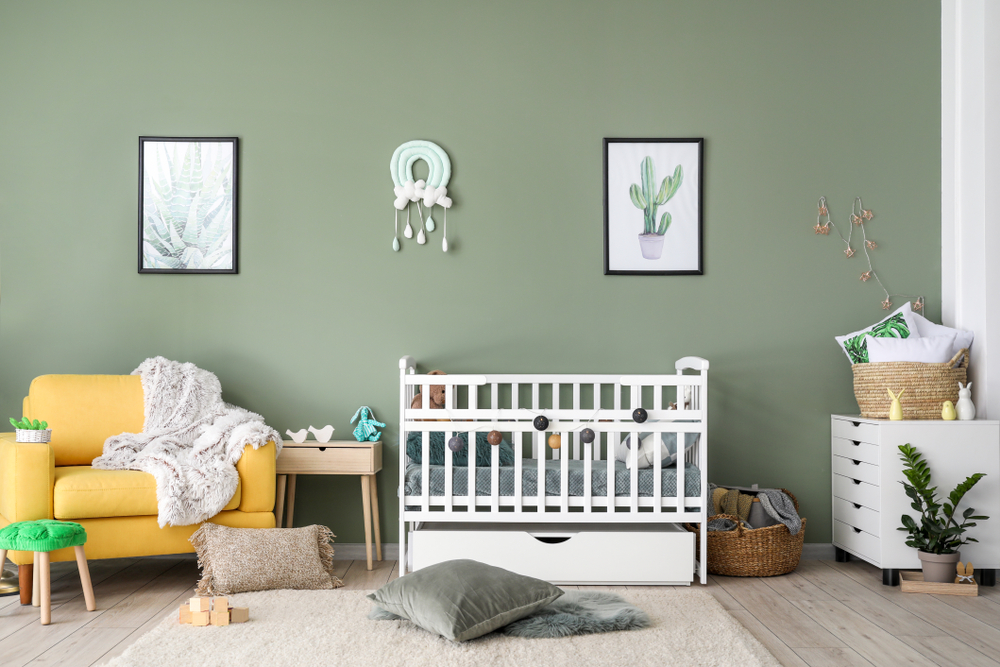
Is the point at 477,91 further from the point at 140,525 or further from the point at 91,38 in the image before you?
A: the point at 140,525

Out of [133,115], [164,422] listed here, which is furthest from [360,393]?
[133,115]

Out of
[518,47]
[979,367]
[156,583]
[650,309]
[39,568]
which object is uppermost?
[518,47]

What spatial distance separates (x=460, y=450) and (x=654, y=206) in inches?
52.4

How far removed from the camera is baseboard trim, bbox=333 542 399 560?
316cm

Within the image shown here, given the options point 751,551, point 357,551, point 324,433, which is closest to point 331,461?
point 324,433

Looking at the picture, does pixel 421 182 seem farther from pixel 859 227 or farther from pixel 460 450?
pixel 859 227

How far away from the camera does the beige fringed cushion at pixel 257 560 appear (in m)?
2.51

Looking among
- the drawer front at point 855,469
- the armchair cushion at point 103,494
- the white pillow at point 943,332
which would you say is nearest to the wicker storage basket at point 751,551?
the drawer front at point 855,469

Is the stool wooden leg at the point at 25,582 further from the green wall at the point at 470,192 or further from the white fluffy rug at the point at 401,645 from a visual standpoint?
the green wall at the point at 470,192

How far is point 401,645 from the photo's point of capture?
2.03m

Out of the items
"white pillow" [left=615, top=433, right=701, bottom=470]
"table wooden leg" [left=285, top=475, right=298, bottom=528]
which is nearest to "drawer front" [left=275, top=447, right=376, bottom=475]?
"table wooden leg" [left=285, top=475, right=298, bottom=528]

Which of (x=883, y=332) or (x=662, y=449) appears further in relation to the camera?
(x=883, y=332)

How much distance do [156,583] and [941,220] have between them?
11.4ft

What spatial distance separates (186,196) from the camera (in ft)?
10.6
